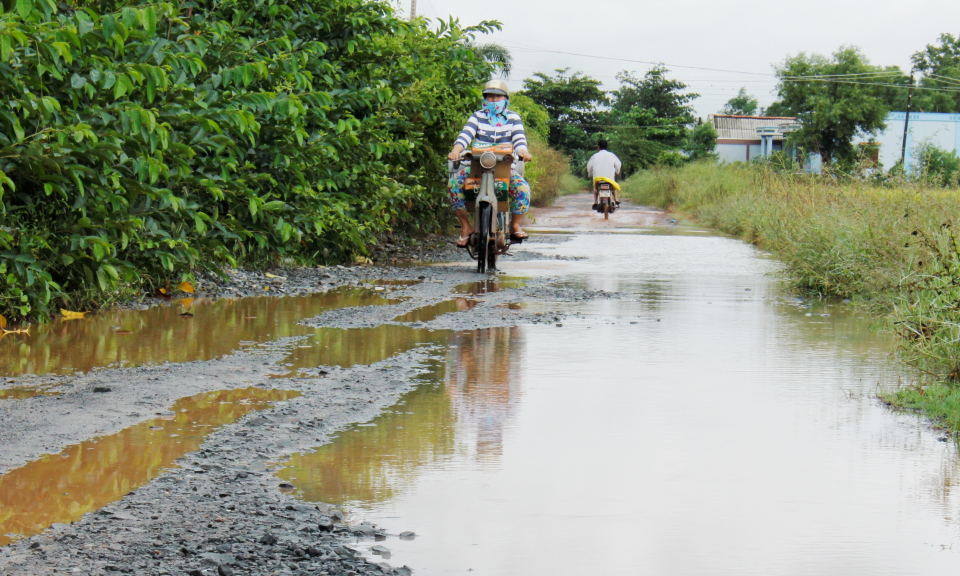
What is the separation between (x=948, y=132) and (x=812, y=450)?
9846 centimetres

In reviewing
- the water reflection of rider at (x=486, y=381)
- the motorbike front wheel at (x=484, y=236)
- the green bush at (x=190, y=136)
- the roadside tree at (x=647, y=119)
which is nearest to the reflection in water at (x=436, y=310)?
the water reflection of rider at (x=486, y=381)

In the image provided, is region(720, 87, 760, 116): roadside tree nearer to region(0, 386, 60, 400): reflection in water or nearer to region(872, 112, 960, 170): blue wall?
region(872, 112, 960, 170): blue wall

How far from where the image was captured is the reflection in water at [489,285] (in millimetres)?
10477

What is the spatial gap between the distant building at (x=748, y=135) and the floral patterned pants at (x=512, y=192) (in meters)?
72.3

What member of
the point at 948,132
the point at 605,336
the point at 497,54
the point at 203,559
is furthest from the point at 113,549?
the point at 948,132

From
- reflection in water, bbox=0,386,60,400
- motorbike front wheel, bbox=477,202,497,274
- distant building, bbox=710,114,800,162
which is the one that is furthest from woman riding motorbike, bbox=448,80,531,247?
distant building, bbox=710,114,800,162

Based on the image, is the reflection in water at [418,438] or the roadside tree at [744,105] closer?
the reflection in water at [418,438]

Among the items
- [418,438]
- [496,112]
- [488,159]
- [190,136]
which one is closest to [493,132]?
[496,112]

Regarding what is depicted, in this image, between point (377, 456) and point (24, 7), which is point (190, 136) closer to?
point (24, 7)

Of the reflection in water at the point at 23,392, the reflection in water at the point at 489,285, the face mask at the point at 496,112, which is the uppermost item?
the face mask at the point at 496,112

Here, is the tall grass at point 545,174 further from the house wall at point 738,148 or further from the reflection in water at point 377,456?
the house wall at point 738,148

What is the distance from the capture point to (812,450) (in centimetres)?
464

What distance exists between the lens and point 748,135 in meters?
104

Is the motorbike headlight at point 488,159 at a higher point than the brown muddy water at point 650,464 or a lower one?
higher
